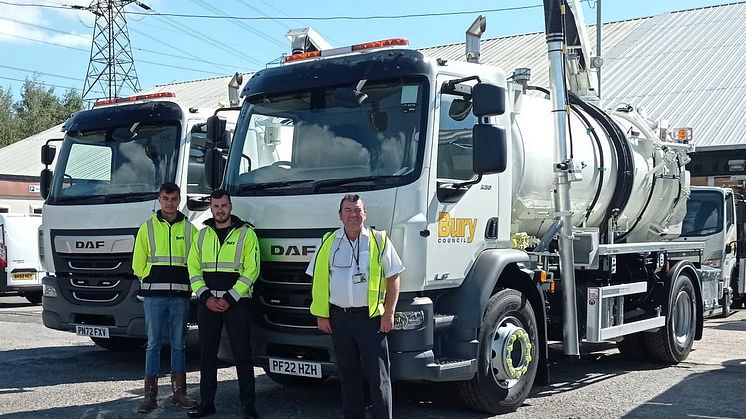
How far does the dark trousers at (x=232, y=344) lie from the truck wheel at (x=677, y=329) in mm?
5263

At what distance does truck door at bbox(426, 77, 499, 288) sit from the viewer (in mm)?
6422

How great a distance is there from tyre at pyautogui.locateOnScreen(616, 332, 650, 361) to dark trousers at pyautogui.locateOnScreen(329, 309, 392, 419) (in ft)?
16.1

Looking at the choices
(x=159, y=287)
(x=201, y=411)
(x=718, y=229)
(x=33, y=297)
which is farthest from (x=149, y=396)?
(x=33, y=297)

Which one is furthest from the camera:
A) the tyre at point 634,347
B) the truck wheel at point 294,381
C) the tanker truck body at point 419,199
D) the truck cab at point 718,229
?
the truck cab at point 718,229

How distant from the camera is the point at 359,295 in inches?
239

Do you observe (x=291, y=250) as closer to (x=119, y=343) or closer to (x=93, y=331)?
(x=93, y=331)

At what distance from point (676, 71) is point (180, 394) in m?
23.6

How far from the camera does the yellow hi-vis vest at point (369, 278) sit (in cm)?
605

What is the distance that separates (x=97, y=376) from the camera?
361 inches

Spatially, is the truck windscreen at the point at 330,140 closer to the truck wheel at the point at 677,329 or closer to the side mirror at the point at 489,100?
the side mirror at the point at 489,100

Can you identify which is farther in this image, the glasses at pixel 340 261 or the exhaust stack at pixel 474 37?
the exhaust stack at pixel 474 37

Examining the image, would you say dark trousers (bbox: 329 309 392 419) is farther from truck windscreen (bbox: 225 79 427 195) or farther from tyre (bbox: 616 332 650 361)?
tyre (bbox: 616 332 650 361)

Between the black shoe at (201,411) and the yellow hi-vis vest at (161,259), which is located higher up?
the yellow hi-vis vest at (161,259)

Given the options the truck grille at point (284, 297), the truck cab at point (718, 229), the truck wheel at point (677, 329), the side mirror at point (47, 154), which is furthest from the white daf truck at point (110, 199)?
the truck cab at point (718, 229)
